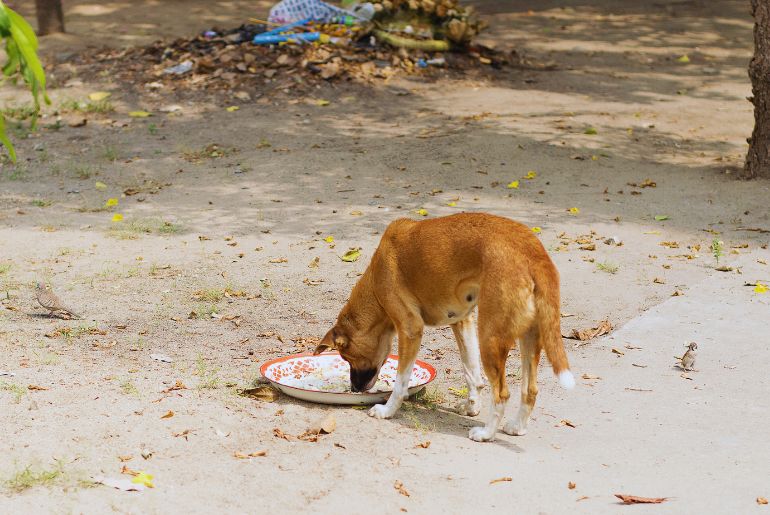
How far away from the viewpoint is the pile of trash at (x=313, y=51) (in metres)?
14.2

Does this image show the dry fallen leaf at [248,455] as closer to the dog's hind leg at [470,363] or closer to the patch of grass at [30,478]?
the patch of grass at [30,478]

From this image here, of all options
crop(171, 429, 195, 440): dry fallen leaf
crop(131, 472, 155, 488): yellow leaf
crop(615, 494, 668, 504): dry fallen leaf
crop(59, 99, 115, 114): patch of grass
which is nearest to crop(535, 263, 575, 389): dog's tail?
crop(615, 494, 668, 504): dry fallen leaf

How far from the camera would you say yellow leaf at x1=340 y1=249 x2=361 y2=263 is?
27.1ft

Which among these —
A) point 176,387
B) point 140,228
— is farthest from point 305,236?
point 176,387

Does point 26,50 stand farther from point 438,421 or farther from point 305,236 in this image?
point 305,236

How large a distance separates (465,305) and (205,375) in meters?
1.64

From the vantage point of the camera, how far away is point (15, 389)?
17.5 ft

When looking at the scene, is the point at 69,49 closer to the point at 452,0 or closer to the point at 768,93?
the point at 452,0

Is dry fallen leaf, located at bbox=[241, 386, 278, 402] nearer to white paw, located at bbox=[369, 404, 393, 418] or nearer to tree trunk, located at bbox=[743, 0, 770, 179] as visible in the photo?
white paw, located at bbox=[369, 404, 393, 418]

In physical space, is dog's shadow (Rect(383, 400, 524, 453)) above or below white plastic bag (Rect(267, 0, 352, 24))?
below

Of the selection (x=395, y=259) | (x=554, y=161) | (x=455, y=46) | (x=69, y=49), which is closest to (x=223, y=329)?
(x=395, y=259)

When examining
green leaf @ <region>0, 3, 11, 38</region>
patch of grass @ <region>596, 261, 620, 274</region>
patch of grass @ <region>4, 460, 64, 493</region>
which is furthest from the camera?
patch of grass @ <region>596, 261, 620, 274</region>

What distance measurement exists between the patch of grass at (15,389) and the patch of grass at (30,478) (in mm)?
895

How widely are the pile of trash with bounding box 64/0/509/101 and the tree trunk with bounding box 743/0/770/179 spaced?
17.2 ft
